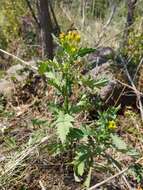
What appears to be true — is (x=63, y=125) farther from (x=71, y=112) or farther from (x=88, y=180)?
(x=88, y=180)

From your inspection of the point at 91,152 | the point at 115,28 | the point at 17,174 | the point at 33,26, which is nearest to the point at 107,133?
the point at 91,152

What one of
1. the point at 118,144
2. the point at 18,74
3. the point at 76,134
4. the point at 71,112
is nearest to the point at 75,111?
the point at 71,112

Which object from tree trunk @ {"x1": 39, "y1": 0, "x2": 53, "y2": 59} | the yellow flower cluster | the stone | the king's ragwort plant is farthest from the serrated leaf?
tree trunk @ {"x1": 39, "y1": 0, "x2": 53, "y2": 59}

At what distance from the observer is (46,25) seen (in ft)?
14.7

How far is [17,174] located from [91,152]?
51 cm

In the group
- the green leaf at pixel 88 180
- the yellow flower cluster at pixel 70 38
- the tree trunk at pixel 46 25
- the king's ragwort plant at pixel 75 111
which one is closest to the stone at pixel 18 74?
the tree trunk at pixel 46 25

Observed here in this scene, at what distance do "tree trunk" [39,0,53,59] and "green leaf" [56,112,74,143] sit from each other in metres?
1.79

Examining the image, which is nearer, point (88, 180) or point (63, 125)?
point (63, 125)

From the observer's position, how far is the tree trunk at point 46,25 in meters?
4.40

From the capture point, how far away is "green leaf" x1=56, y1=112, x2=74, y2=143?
2.63 meters

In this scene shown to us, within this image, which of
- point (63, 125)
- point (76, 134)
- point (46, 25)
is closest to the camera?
point (63, 125)

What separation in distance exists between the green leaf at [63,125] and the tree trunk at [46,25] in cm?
179

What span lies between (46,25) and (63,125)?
1.95 metres

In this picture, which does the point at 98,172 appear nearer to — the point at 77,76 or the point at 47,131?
the point at 47,131
